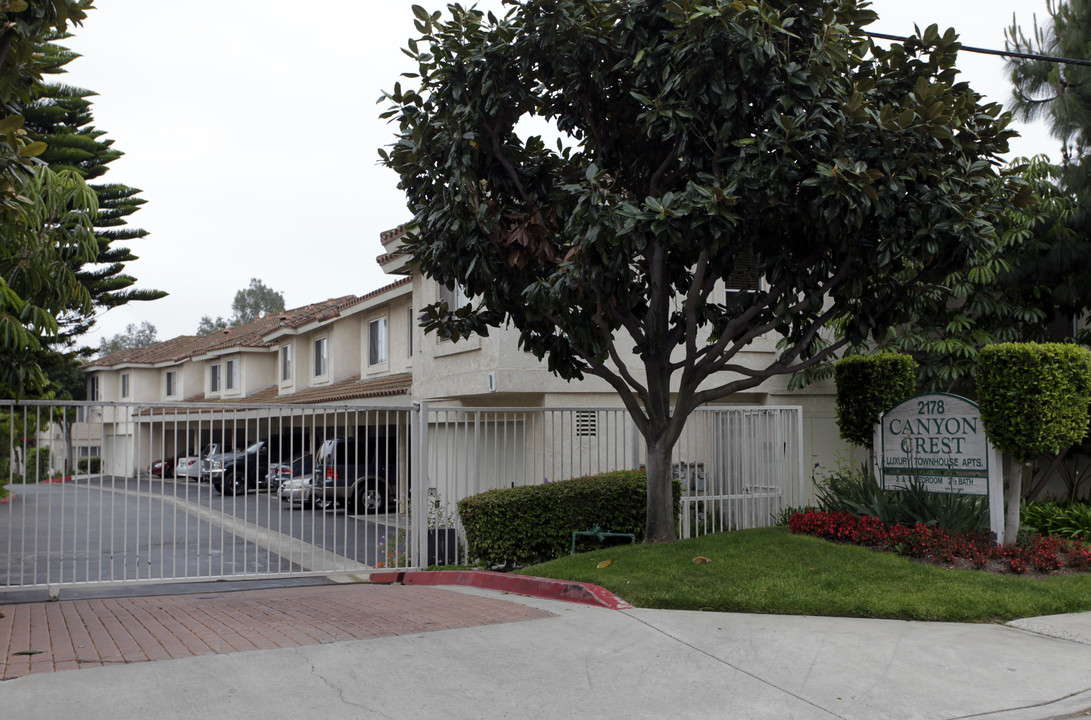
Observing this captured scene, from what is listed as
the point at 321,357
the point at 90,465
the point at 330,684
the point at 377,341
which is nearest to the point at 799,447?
the point at 330,684

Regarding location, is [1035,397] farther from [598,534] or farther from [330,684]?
[330,684]

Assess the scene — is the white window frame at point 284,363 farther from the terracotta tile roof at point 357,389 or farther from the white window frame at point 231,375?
the white window frame at point 231,375

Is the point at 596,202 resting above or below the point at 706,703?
above

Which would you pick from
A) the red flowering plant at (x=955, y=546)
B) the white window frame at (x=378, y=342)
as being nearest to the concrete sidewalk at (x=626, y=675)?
the red flowering plant at (x=955, y=546)

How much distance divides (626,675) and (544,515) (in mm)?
5073

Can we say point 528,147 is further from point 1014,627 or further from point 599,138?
point 1014,627

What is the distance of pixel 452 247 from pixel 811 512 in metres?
5.77

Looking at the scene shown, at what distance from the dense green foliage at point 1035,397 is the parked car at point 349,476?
23.1 ft

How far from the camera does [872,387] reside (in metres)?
11.8

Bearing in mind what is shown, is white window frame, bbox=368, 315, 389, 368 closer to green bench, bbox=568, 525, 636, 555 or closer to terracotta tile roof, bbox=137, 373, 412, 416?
terracotta tile roof, bbox=137, 373, 412, 416

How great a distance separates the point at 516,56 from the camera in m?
9.91

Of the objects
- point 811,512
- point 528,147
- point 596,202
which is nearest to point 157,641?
point 596,202

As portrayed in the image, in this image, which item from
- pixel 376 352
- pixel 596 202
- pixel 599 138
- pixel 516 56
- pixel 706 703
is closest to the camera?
pixel 706 703

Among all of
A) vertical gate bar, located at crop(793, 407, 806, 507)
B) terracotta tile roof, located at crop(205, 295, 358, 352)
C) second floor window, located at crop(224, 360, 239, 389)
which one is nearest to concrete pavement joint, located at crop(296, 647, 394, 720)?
vertical gate bar, located at crop(793, 407, 806, 507)
